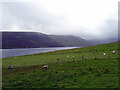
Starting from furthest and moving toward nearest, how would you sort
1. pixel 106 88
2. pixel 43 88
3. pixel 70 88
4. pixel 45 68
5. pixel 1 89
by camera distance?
pixel 45 68 → pixel 1 89 → pixel 43 88 → pixel 70 88 → pixel 106 88

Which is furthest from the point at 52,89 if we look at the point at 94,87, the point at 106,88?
the point at 106,88

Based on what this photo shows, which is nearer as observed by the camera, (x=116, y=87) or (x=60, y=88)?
(x=116, y=87)

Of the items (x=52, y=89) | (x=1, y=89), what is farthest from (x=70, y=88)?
(x=1, y=89)

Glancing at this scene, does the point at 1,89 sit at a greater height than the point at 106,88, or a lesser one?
lesser

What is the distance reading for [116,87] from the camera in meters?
15.1

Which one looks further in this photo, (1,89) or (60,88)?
(1,89)

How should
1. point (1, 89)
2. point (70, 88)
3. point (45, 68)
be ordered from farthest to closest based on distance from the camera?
point (45, 68)
point (1, 89)
point (70, 88)

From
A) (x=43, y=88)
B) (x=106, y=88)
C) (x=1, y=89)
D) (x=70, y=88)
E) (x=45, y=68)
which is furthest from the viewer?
(x=45, y=68)

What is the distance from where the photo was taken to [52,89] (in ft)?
54.2

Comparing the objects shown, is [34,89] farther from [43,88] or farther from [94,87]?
[94,87]

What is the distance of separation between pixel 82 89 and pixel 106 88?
2.88m

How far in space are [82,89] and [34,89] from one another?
6.69m

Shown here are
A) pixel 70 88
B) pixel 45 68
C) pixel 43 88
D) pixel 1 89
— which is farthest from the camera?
pixel 45 68

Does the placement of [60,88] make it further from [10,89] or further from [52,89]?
[10,89]
